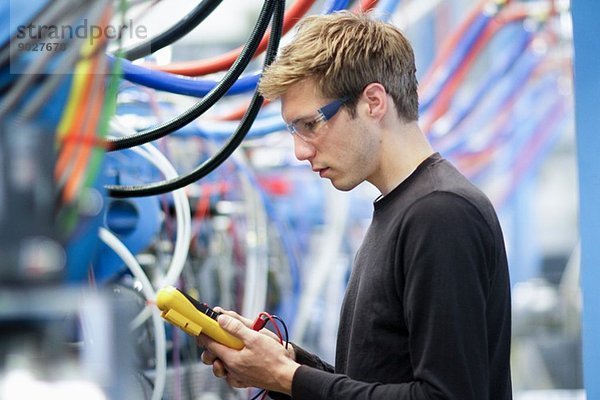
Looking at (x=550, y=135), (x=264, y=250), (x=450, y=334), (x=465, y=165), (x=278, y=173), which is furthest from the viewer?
(x=550, y=135)

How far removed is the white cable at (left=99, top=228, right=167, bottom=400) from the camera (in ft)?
5.36

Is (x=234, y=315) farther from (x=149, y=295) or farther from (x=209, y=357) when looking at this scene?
(x=149, y=295)

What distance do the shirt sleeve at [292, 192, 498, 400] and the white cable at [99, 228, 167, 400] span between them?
0.56 m

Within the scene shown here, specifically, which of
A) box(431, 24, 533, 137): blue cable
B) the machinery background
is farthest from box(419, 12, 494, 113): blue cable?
box(431, 24, 533, 137): blue cable

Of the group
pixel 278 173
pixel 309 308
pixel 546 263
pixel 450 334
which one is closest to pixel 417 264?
pixel 450 334

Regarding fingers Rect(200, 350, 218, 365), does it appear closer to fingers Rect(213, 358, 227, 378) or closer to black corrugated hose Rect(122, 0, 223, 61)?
fingers Rect(213, 358, 227, 378)

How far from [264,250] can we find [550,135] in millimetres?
3791

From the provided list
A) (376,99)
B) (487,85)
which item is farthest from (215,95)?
(487,85)

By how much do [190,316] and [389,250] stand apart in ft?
0.92

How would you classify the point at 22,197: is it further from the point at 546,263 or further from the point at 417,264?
the point at 546,263

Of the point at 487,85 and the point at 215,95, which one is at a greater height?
the point at 487,85

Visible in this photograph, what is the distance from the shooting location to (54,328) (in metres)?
0.69

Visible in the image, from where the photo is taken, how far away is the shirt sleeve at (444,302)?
1170mm

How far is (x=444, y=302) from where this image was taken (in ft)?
3.84
